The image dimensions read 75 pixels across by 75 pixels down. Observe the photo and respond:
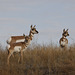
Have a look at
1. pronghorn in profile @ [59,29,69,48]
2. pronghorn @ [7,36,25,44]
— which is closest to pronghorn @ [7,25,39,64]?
pronghorn @ [7,36,25,44]

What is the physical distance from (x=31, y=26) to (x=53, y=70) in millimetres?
5053

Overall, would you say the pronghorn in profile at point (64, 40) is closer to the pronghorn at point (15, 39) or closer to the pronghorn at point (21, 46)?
the pronghorn at point (21, 46)

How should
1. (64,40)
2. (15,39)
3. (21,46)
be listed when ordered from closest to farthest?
(21,46)
(64,40)
(15,39)

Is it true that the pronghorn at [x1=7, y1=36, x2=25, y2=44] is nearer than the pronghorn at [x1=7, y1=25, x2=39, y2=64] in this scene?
No

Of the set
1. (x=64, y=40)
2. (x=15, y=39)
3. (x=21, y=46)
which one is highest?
(x=15, y=39)

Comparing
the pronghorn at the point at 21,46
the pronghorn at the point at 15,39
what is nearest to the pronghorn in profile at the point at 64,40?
the pronghorn at the point at 21,46

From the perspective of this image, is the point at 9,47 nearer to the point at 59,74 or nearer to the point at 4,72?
the point at 4,72

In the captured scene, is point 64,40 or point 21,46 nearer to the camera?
point 21,46

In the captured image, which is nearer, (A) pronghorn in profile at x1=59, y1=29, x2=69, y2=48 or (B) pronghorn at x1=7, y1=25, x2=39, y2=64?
(B) pronghorn at x1=7, y1=25, x2=39, y2=64

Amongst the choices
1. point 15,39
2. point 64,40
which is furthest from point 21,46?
point 64,40

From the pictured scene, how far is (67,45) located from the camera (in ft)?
43.3

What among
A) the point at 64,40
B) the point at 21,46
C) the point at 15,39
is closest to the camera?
the point at 21,46

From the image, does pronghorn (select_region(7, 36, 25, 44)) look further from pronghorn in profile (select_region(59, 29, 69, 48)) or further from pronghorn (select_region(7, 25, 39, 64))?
pronghorn in profile (select_region(59, 29, 69, 48))

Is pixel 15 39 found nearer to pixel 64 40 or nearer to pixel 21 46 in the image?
pixel 21 46
